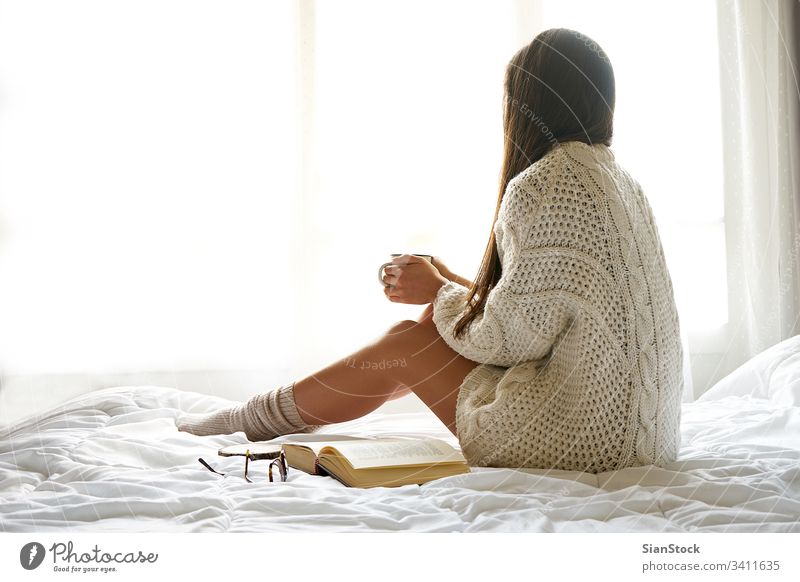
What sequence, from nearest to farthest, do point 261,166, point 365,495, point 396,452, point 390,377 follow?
1. point 365,495
2. point 396,452
3. point 390,377
4. point 261,166

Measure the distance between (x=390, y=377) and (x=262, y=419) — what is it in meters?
0.18

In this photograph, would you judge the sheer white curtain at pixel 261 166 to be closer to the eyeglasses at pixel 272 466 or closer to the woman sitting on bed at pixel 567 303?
the eyeglasses at pixel 272 466

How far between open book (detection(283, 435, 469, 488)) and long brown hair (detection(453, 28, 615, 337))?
326 mm

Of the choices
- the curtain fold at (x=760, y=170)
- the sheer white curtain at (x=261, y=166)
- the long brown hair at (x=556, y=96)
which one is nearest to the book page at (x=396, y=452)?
the long brown hair at (x=556, y=96)

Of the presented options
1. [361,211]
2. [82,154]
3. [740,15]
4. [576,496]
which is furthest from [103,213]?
[740,15]

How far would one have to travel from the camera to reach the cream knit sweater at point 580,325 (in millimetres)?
789

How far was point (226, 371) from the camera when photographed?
129 cm

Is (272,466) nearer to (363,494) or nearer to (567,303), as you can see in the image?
(363,494)

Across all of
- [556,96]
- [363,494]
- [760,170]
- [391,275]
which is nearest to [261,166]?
[391,275]

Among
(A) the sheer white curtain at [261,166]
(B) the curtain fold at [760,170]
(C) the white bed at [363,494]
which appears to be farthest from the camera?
(B) the curtain fold at [760,170]

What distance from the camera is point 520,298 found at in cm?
80

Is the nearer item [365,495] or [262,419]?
[365,495]

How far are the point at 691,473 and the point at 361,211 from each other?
3.14 feet

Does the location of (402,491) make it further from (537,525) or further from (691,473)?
(691,473)
